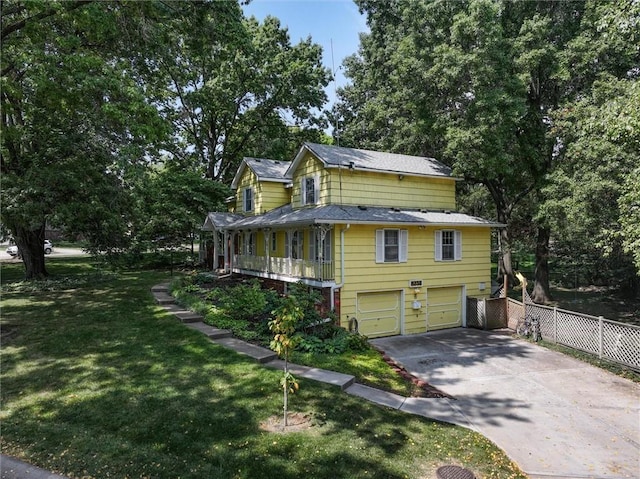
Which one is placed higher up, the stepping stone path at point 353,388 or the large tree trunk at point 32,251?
the large tree trunk at point 32,251

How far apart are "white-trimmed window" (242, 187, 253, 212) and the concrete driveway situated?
1188 cm

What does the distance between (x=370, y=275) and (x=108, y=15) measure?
36.4 ft

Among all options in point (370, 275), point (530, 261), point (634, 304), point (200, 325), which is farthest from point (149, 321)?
point (530, 261)

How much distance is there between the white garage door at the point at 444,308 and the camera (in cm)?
1614

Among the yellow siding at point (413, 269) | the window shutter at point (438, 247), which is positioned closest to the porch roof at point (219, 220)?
the yellow siding at point (413, 269)

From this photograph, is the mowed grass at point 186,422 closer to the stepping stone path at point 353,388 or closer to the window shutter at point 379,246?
the stepping stone path at point 353,388

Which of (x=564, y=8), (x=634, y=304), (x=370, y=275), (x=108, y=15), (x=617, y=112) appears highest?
(x=564, y=8)

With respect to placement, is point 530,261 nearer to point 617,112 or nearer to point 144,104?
point 617,112

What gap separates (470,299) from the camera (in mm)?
16875

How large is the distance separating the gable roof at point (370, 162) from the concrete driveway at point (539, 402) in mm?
6946

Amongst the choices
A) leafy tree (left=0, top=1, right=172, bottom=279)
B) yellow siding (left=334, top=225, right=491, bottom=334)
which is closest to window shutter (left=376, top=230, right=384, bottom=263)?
yellow siding (left=334, top=225, right=491, bottom=334)

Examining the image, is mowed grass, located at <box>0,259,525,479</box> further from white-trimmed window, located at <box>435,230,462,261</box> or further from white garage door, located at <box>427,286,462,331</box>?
white-trimmed window, located at <box>435,230,462,261</box>

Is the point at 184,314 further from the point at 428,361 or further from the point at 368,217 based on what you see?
the point at 428,361

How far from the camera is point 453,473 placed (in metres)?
5.32
